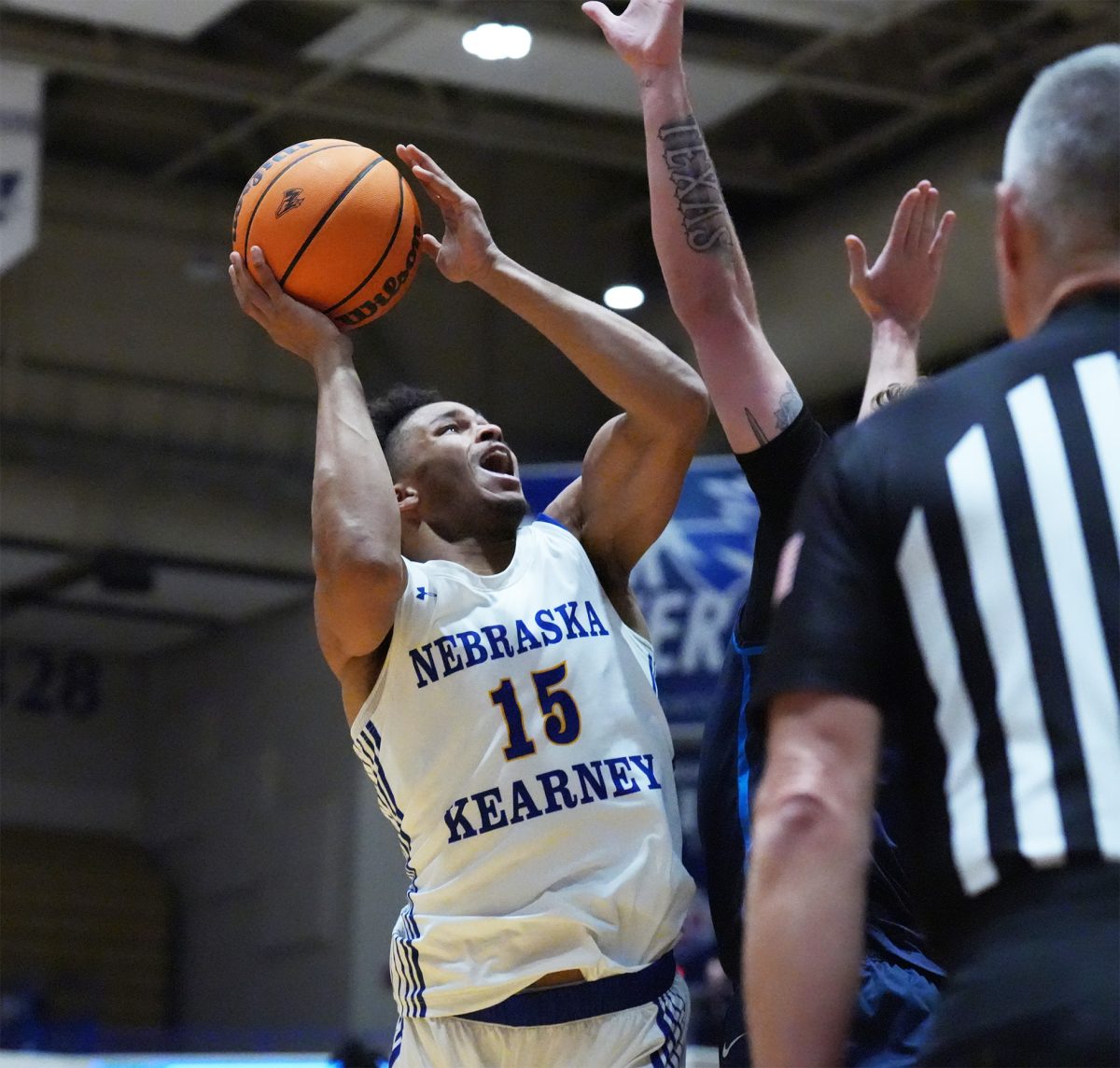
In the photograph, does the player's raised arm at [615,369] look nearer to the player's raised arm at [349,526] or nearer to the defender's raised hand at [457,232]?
the defender's raised hand at [457,232]

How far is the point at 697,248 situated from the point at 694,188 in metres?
0.16

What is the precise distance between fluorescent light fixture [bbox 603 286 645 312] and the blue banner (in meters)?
5.10

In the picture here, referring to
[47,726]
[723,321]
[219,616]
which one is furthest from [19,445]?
[723,321]

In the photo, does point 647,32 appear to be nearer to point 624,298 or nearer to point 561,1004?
point 561,1004

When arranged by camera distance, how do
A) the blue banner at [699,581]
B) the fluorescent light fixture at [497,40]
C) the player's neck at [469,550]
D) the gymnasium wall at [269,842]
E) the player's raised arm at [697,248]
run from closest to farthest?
the player's raised arm at [697,248] < the player's neck at [469,550] < the blue banner at [699,581] < the fluorescent light fixture at [497,40] < the gymnasium wall at [269,842]

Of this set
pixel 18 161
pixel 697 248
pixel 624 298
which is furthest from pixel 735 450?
pixel 624 298

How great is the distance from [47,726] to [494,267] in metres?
16.8

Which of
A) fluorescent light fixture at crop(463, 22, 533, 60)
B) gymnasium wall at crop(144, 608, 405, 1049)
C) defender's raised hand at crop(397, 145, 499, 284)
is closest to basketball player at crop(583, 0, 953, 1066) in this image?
defender's raised hand at crop(397, 145, 499, 284)

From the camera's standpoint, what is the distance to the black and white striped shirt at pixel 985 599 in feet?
6.46

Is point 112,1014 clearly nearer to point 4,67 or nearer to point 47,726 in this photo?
point 47,726

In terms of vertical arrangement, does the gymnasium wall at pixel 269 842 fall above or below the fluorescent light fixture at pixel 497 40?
below

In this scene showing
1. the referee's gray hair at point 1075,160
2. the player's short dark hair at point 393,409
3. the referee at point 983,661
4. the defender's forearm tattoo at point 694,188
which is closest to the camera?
the referee at point 983,661

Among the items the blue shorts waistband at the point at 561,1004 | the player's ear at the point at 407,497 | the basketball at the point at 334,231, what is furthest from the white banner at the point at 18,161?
the blue shorts waistband at the point at 561,1004

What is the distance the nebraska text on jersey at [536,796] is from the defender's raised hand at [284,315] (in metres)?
1.07
